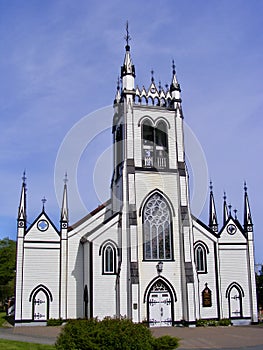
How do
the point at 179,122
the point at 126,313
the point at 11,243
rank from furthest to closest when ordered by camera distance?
the point at 11,243
the point at 179,122
the point at 126,313

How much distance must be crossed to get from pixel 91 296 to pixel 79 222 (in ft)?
26.2

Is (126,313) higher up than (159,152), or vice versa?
(159,152)

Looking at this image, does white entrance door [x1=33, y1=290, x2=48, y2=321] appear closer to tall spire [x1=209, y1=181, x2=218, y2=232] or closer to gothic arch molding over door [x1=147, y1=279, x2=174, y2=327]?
gothic arch molding over door [x1=147, y1=279, x2=174, y2=327]

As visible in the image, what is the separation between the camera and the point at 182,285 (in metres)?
34.2

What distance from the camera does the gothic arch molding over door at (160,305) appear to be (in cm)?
3334

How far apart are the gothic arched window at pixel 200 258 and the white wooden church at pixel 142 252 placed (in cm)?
8

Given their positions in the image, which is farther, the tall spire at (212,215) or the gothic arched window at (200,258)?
the tall spire at (212,215)

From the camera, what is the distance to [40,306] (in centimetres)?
3400

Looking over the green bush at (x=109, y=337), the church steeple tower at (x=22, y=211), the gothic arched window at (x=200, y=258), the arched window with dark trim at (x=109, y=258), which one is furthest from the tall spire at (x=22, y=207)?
the green bush at (x=109, y=337)

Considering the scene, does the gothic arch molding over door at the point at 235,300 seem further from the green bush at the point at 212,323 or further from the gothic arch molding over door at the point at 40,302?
the gothic arch molding over door at the point at 40,302

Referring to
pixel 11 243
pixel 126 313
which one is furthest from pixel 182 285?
pixel 11 243

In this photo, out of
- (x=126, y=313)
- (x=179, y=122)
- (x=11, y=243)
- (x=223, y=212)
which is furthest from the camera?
(x=11, y=243)

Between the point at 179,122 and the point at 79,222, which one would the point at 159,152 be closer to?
the point at 179,122

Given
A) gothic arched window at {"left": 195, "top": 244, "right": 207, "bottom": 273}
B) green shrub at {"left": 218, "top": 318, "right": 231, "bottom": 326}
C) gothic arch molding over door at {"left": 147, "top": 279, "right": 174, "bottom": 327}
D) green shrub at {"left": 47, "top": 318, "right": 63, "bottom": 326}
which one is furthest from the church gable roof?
green shrub at {"left": 218, "top": 318, "right": 231, "bottom": 326}
